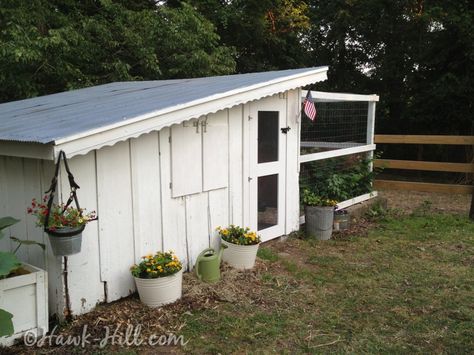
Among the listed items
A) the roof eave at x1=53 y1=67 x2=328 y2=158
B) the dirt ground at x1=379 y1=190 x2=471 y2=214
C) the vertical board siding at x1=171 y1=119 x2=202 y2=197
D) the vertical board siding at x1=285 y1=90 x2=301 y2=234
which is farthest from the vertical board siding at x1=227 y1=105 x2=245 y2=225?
the dirt ground at x1=379 y1=190 x2=471 y2=214

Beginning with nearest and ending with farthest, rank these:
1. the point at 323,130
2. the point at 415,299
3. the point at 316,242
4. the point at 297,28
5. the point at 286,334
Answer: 1. the point at 286,334
2. the point at 415,299
3. the point at 316,242
4. the point at 323,130
5. the point at 297,28

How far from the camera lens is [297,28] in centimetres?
1392

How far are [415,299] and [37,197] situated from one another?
3485mm

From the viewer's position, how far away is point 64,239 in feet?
10.0

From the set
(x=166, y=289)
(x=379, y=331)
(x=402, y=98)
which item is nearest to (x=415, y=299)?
(x=379, y=331)

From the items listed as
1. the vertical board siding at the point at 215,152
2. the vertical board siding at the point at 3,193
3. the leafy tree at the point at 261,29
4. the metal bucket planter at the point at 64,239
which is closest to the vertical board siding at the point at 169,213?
the vertical board siding at the point at 215,152

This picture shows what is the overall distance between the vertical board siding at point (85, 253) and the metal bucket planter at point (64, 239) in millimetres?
366

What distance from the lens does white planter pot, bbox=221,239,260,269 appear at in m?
4.62

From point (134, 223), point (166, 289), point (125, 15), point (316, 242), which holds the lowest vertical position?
point (316, 242)

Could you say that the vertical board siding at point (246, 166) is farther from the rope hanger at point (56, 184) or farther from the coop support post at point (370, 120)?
the coop support post at point (370, 120)

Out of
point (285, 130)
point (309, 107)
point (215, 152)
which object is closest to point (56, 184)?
point (215, 152)

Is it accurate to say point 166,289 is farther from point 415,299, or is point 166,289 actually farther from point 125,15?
point 125,15

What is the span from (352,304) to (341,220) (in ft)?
8.49

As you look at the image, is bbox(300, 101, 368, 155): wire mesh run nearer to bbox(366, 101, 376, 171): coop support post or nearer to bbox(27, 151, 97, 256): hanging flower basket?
bbox(366, 101, 376, 171): coop support post
